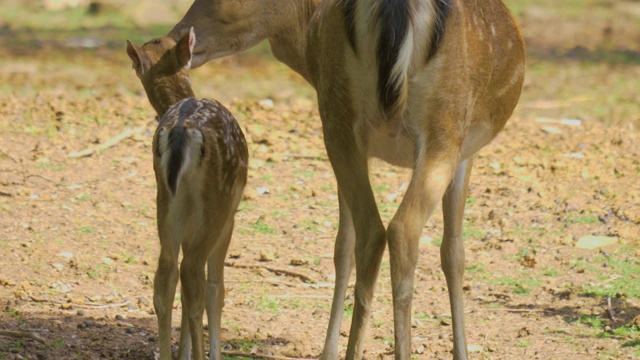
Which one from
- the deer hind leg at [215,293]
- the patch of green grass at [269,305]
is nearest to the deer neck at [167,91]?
the deer hind leg at [215,293]

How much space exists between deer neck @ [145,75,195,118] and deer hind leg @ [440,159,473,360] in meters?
1.47

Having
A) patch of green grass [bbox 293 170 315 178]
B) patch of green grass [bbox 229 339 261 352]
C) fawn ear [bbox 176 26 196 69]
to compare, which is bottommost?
patch of green grass [bbox 229 339 261 352]

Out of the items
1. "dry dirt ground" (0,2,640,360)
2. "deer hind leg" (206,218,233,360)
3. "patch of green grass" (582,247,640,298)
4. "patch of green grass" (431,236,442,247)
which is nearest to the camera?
"deer hind leg" (206,218,233,360)

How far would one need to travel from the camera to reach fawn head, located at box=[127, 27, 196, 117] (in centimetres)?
602

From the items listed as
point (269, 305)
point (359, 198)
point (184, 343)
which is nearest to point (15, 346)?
point (184, 343)

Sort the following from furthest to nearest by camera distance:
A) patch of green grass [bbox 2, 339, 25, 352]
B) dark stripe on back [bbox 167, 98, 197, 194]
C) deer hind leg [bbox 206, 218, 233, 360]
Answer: deer hind leg [bbox 206, 218, 233, 360], patch of green grass [bbox 2, 339, 25, 352], dark stripe on back [bbox 167, 98, 197, 194]

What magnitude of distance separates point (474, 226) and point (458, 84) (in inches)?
143

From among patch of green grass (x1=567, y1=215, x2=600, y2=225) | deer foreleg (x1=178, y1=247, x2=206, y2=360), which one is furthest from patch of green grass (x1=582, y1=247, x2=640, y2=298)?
deer foreleg (x1=178, y1=247, x2=206, y2=360)

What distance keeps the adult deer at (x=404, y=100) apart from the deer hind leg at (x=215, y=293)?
0.86 m

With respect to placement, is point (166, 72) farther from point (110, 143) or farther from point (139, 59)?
point (110, 143)

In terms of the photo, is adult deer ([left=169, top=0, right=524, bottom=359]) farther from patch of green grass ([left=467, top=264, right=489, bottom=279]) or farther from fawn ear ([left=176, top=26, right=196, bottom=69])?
patch of green grass ([left=467, top=264, right=489, bottom=279])

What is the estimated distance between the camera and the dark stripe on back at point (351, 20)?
4730 millimetres

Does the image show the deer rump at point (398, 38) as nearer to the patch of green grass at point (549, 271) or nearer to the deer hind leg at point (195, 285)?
the deer hind leg at point (195, 285)

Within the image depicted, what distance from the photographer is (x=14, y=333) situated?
5609mm
